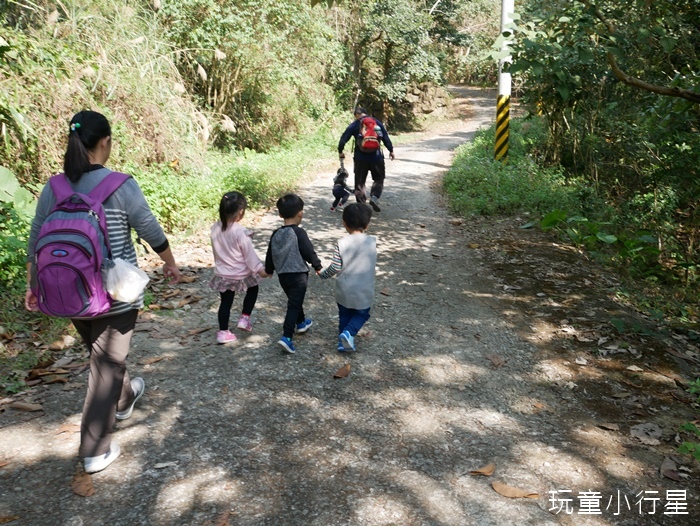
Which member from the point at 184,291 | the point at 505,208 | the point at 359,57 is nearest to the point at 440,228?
the point at 505,208

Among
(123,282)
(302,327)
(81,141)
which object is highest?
(81,141)

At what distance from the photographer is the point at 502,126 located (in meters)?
13.1

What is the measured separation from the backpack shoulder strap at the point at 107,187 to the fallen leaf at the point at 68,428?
175cm

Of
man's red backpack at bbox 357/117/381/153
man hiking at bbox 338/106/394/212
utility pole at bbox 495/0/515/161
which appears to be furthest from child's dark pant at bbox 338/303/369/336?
utility pole at bbox 495/0/515/161

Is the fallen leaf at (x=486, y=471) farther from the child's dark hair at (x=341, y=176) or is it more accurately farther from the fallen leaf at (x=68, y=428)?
the child's dark hair at (x=341, y=176)

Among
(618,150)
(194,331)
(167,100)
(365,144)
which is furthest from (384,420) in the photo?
(618,150)

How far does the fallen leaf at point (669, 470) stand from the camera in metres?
3.39

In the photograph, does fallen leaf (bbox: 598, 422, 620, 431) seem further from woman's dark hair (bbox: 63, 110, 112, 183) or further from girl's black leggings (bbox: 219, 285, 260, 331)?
woman's dark hair (bbox: 63, 110, 112, 183)

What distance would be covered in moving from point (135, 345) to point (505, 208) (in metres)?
7.34

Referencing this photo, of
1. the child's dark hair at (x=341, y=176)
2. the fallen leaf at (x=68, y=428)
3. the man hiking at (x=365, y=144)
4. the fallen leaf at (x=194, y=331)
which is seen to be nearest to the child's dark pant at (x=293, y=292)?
the fallen leaf at (x=194, y=331)

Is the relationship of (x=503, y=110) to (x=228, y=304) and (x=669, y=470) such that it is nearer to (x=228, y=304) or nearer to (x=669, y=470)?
(x=228, y=304)

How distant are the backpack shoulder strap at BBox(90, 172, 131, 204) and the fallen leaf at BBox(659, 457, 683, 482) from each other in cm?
385

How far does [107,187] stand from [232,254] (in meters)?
1.81

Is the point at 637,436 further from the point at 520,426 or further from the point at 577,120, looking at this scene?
the point at 577,120
